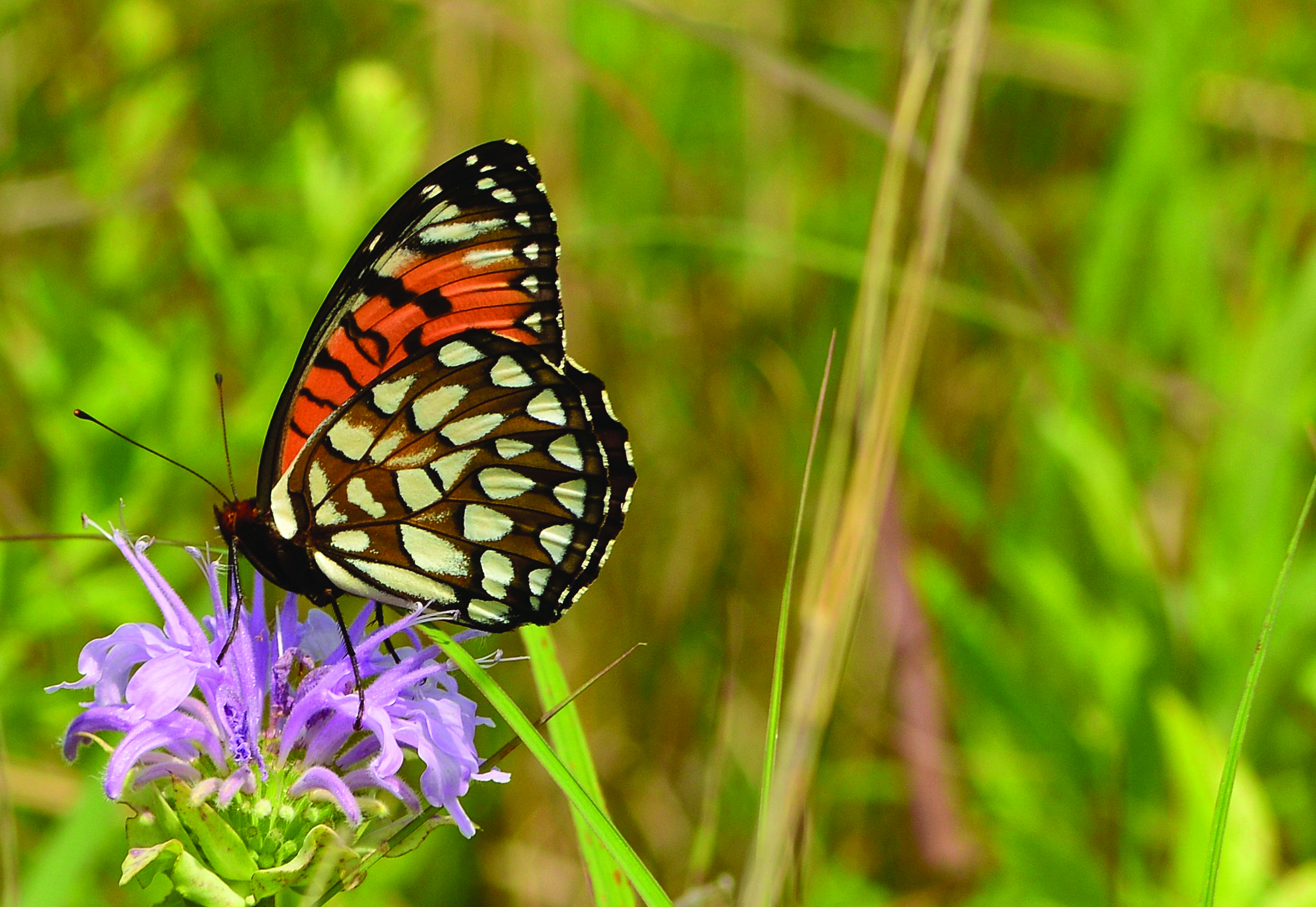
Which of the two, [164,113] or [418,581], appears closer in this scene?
[418,581]

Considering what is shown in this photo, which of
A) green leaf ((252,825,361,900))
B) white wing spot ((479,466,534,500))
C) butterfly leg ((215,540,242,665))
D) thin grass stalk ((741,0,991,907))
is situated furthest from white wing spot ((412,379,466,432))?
green leaf ((252,825,361,900))

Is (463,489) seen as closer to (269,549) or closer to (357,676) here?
(269,549)

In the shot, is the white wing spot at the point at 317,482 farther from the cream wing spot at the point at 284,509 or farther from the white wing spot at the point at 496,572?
the white wing spot at the point at 496,572

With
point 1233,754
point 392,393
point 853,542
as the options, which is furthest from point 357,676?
point 1233,754

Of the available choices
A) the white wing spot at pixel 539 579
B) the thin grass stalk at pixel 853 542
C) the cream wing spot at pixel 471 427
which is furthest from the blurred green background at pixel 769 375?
the cream wing spot at pixel 471 427

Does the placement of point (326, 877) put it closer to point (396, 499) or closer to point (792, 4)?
point (396, 499)

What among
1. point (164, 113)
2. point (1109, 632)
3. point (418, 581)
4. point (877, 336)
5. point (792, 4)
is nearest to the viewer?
point (418, 581)

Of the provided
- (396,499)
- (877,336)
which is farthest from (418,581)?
(877,336)
